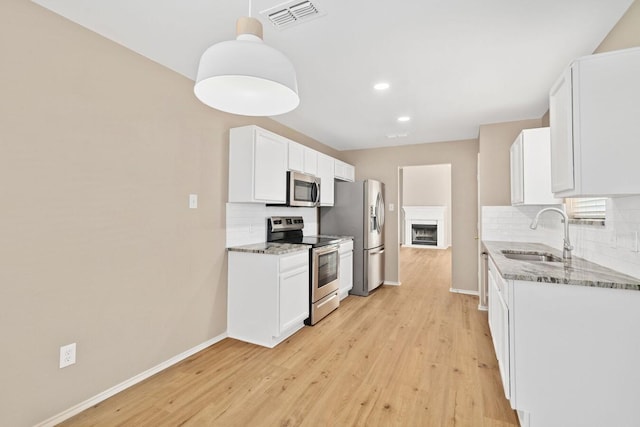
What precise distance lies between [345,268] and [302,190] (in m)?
1.40

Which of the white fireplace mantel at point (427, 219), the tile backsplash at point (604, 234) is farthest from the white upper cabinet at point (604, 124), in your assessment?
the white fireplace mantel at point (427, 219)

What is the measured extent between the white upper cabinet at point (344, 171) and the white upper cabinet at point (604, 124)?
3376 mm

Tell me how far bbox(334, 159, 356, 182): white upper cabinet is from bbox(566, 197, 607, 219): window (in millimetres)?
2929

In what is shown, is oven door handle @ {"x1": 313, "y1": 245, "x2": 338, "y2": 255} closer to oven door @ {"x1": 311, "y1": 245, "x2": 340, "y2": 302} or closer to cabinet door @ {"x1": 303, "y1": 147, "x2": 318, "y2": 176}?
oven door @ {"x1": 311, "y1": 245, "x2": 340, "y2": 302}

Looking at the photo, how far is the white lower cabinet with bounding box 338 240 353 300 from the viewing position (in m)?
4.32

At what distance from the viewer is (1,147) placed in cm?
165

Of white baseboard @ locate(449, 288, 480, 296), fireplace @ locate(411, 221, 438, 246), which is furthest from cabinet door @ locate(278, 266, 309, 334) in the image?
fireplace @ locate(411, 221, 438, 246)

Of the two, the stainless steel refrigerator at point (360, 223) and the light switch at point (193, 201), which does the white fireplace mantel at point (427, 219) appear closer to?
the stainless steel refrigerator at point (360, 223)

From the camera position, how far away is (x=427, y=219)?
10305 mm

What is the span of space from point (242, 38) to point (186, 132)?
5.42 ft

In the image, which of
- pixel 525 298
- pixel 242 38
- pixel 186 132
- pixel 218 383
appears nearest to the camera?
pixel 242 38

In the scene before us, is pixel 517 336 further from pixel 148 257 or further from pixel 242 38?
pixel 148 257

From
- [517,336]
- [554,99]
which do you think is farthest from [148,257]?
[554,99]

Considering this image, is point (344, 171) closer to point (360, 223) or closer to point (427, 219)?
point (360, 223)
